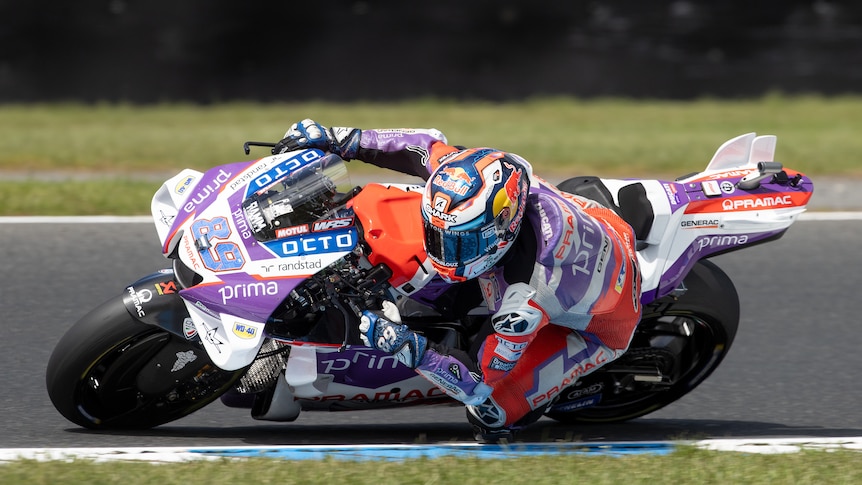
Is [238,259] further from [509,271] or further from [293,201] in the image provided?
[509,271]

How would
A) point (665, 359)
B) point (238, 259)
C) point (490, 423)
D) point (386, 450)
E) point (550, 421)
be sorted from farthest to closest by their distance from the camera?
point (550, 421)
point (665, 359)
point (490, 423)
point (386, 450)
point (238, 259)

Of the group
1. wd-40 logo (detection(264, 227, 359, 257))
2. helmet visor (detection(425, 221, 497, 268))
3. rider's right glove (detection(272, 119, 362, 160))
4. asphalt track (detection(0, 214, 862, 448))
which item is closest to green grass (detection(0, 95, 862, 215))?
asphalt track (detection(0, 214, 862, 448))

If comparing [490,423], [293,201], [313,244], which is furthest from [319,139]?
[490,423]

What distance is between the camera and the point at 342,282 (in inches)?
155

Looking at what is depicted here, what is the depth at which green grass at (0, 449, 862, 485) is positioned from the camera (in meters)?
3.63

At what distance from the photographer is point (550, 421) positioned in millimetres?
4922

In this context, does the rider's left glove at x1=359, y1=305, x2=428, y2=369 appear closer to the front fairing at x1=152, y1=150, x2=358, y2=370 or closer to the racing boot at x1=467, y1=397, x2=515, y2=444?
the front fairing at x1=152, y1=150, x2=358, y2=370

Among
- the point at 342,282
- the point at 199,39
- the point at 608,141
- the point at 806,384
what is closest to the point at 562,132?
the point at 608,141

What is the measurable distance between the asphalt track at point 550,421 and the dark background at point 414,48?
153 inches

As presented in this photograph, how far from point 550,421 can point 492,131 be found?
264 inches

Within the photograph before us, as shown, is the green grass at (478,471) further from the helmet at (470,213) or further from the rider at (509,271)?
the helmet at (470,213)

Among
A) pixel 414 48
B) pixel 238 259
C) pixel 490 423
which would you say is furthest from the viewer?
pixel 414 48

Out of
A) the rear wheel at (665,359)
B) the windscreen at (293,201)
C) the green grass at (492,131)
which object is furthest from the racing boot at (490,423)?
the green grass at (492,131)

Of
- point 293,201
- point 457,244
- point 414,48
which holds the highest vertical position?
point 414,48
